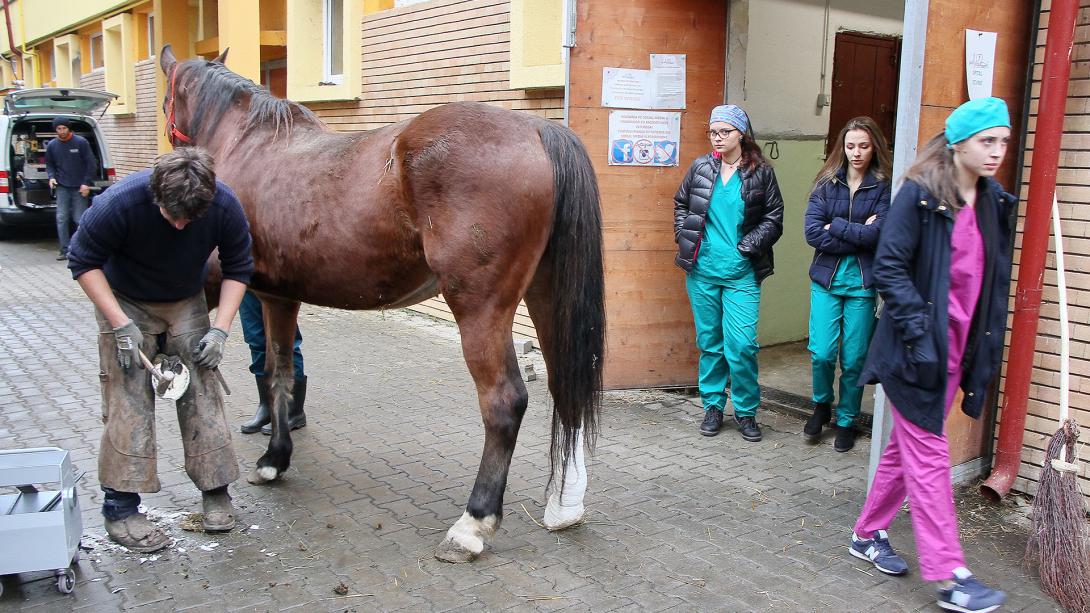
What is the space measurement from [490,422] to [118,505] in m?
1.63

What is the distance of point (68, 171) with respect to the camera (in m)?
12.2

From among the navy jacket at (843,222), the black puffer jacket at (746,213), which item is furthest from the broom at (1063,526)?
the black puffer jacket at (746,213)

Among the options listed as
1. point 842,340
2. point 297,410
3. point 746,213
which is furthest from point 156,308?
point 842,340

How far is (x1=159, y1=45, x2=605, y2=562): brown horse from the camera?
361 cm

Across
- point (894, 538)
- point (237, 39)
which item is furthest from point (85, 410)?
point (237, 39)

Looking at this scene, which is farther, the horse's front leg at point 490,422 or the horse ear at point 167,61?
the horse ear at point 167,61

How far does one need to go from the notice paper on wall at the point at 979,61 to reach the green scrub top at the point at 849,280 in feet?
3.81

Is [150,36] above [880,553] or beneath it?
above

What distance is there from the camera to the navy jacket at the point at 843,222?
15.6 feet

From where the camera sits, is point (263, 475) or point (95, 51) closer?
point (263, 475)

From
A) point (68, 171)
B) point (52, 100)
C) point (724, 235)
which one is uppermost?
point (52, 100)

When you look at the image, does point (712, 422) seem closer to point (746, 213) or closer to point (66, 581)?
point (746, 213)

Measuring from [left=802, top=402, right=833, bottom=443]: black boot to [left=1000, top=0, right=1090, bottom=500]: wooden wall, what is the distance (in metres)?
1.19

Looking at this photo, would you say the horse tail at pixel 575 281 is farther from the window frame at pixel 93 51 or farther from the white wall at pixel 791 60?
the window frame at pixel 93 51
